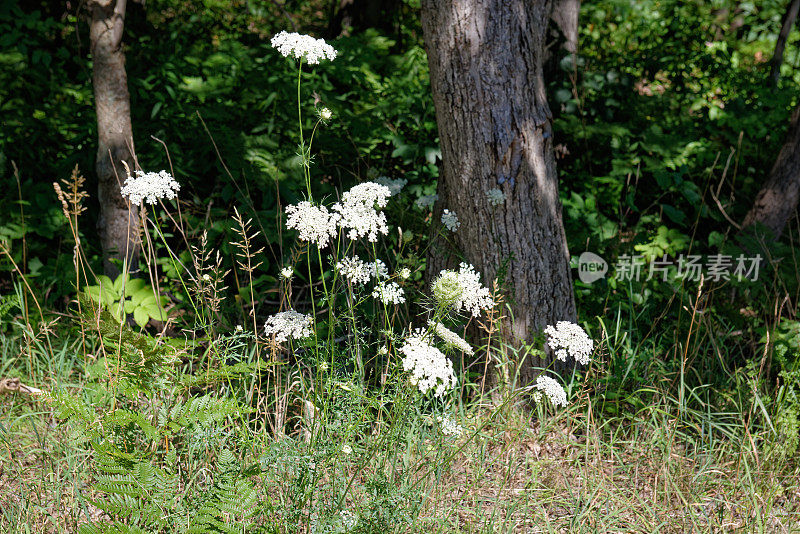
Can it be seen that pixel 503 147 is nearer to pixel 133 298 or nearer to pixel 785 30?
pixel 133 298

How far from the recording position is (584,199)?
4500 millimetres

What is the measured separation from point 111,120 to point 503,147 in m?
2.00

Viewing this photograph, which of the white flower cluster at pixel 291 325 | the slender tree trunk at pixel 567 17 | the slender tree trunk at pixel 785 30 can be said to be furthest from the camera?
the slender tree trunk at pixel 785 30

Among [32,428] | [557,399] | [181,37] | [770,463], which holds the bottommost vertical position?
[770,463]

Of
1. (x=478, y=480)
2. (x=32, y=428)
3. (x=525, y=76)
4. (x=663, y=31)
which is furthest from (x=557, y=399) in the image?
(x=663, y=31)

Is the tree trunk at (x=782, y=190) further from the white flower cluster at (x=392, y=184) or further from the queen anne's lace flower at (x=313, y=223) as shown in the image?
the queen anne's lace flower at (x=313, y=223)

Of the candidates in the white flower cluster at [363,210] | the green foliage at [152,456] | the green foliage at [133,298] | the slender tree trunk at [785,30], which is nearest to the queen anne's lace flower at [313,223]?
the white flower cluster at [363,210]

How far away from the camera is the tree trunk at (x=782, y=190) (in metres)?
4.23

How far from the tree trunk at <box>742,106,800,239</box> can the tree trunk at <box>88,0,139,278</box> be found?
3937mm

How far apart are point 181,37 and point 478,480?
12.0 ft

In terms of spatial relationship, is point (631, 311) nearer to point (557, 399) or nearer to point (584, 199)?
point (584, 199)

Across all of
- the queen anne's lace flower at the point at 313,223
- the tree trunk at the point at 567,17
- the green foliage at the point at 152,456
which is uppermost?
the tree trunk at the point at 567,17

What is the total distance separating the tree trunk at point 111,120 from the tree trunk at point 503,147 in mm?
1559

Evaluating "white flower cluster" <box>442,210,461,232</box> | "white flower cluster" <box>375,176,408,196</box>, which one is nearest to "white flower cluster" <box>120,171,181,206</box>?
"white flower cluster" <box>442,210,461,232</box>
